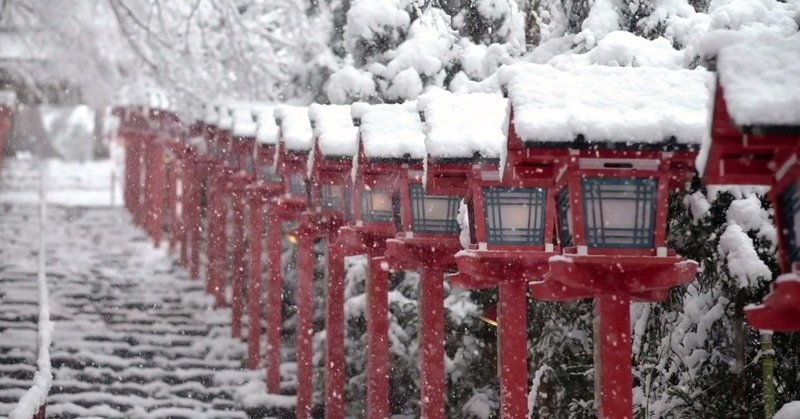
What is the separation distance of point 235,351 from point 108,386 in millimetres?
2604

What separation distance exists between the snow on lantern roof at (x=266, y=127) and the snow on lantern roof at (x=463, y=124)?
257 inches

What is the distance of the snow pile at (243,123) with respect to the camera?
16.2m

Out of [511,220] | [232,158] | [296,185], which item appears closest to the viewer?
[511,220]

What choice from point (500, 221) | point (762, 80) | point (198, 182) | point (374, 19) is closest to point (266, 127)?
point (374, 19)

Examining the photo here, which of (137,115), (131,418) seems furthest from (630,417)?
(137,115)

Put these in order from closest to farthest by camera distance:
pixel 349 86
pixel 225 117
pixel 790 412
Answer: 1. pixel 790 412
2. pixel 349 86
3. pixel 225 117

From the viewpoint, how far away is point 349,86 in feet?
50.9

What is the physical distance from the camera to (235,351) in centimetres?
1662

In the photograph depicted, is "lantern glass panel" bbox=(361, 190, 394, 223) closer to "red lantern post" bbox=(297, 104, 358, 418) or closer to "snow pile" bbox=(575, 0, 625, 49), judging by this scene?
"red lantern post" bbox=(297, 104, 358, 418)

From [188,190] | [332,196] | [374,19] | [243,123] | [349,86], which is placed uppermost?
[374,19]

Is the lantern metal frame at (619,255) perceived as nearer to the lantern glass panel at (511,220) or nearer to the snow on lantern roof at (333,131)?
the lantern glass panel at (511,220)

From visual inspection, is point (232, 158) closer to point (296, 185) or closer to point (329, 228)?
point (296, 185)

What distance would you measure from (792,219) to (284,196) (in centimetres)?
1036

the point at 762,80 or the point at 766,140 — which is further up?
the point at 762,80
